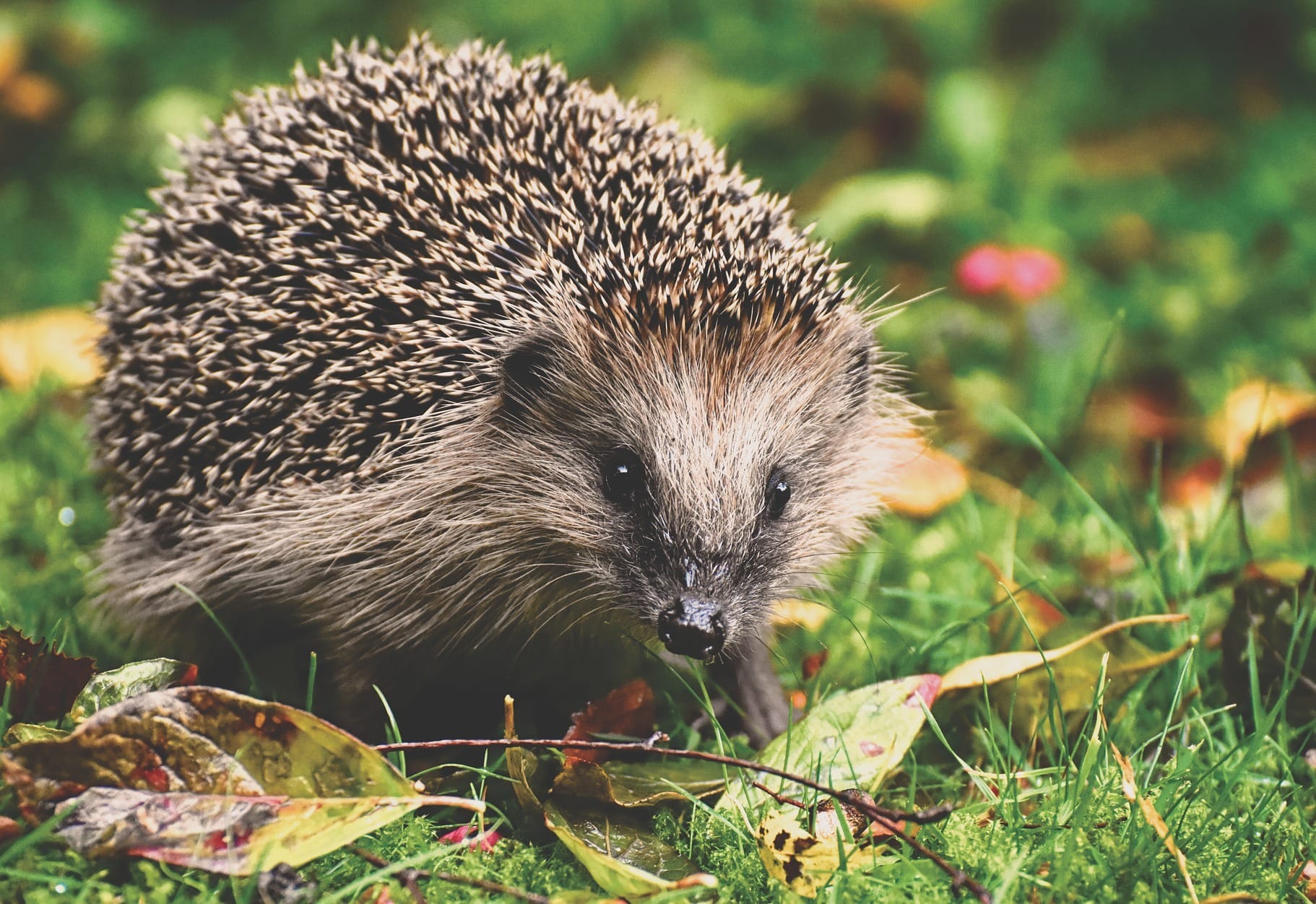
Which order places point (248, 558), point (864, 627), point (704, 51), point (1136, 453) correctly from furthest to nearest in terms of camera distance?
point (704, 51)
point (1136, 453)
point (864, 627)
point (248, 558)

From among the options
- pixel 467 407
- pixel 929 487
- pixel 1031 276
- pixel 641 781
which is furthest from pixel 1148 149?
pixel 641 781

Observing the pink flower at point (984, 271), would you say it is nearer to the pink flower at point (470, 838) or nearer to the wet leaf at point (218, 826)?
the pink flower at point (470, 838)

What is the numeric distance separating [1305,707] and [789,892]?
1.35 m

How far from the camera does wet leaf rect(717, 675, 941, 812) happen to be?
240cm

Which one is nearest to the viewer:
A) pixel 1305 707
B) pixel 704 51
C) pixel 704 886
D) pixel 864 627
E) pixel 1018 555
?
pixel 704 886

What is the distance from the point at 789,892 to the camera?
2.09 m

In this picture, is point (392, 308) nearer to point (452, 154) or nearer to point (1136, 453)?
point (452, 154)

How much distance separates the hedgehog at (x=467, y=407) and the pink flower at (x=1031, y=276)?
6.64 ft

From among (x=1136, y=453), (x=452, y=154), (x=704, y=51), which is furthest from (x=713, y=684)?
(x=704, y=51)

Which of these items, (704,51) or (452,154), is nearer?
(452,154)

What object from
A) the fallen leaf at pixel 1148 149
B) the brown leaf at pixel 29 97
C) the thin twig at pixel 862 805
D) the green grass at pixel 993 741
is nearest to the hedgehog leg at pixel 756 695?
the green grass at pixel 993 741

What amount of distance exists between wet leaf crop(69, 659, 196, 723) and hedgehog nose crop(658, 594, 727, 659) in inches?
35.9

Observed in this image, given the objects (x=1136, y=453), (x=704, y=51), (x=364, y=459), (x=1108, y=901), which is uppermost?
(x=704, y=51)

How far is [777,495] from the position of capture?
281 centimetres
